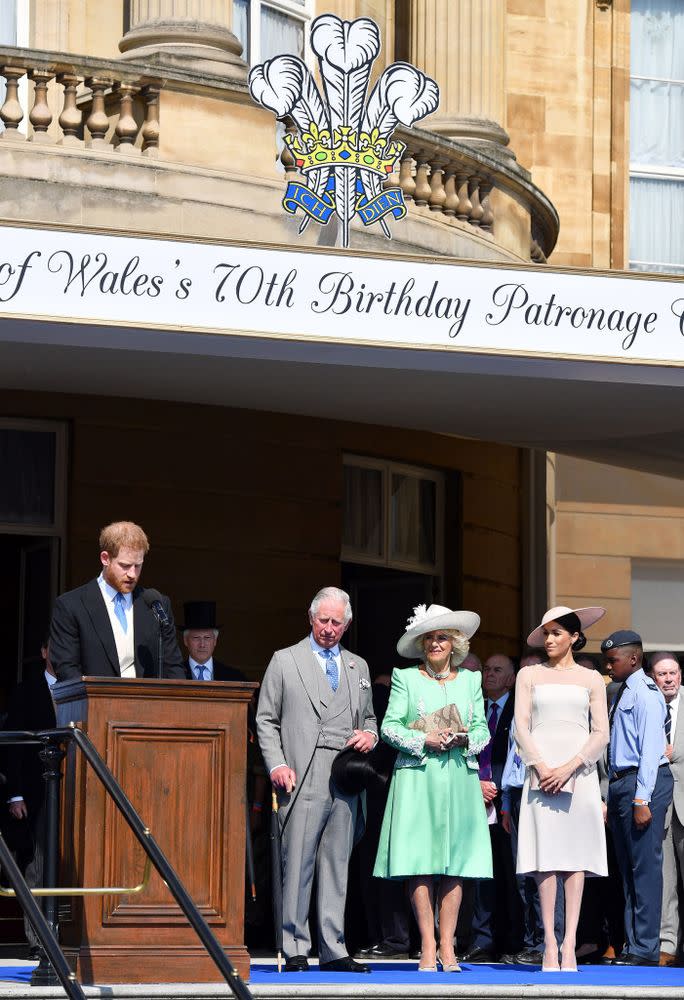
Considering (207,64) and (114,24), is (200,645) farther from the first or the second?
(114,24)

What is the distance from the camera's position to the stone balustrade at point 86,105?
13.3m

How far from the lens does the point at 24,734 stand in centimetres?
802

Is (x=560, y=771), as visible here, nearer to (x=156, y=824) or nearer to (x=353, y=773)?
(x=353, y=773)

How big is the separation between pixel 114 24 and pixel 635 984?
29.5 ft

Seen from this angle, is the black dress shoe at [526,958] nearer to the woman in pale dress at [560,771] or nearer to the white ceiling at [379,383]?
the woman in pale dress at [560,771]

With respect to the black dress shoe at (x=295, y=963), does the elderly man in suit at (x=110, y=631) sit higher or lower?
higher

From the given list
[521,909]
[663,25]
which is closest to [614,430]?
[521,909]

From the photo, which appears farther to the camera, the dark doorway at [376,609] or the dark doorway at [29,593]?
the dark doorway at [376,609]

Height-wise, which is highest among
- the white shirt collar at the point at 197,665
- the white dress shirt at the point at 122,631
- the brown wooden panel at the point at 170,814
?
the white dress shirt at the point at 122,631

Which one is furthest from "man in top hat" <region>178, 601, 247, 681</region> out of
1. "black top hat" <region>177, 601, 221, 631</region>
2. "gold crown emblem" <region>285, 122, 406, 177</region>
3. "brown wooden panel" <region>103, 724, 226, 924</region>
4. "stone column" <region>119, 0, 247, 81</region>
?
"stone column" <region>119, 0, 247, 81</region>

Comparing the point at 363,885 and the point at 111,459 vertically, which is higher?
the point at 111,459

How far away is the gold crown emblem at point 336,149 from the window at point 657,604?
27.2 feet

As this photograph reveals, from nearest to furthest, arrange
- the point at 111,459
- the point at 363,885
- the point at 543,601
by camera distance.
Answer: the point at 363,885
the point at 111,459
the point at 543,601

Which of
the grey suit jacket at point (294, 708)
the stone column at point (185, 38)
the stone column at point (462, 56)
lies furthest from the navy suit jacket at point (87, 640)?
the stone column at point (462, 56)
